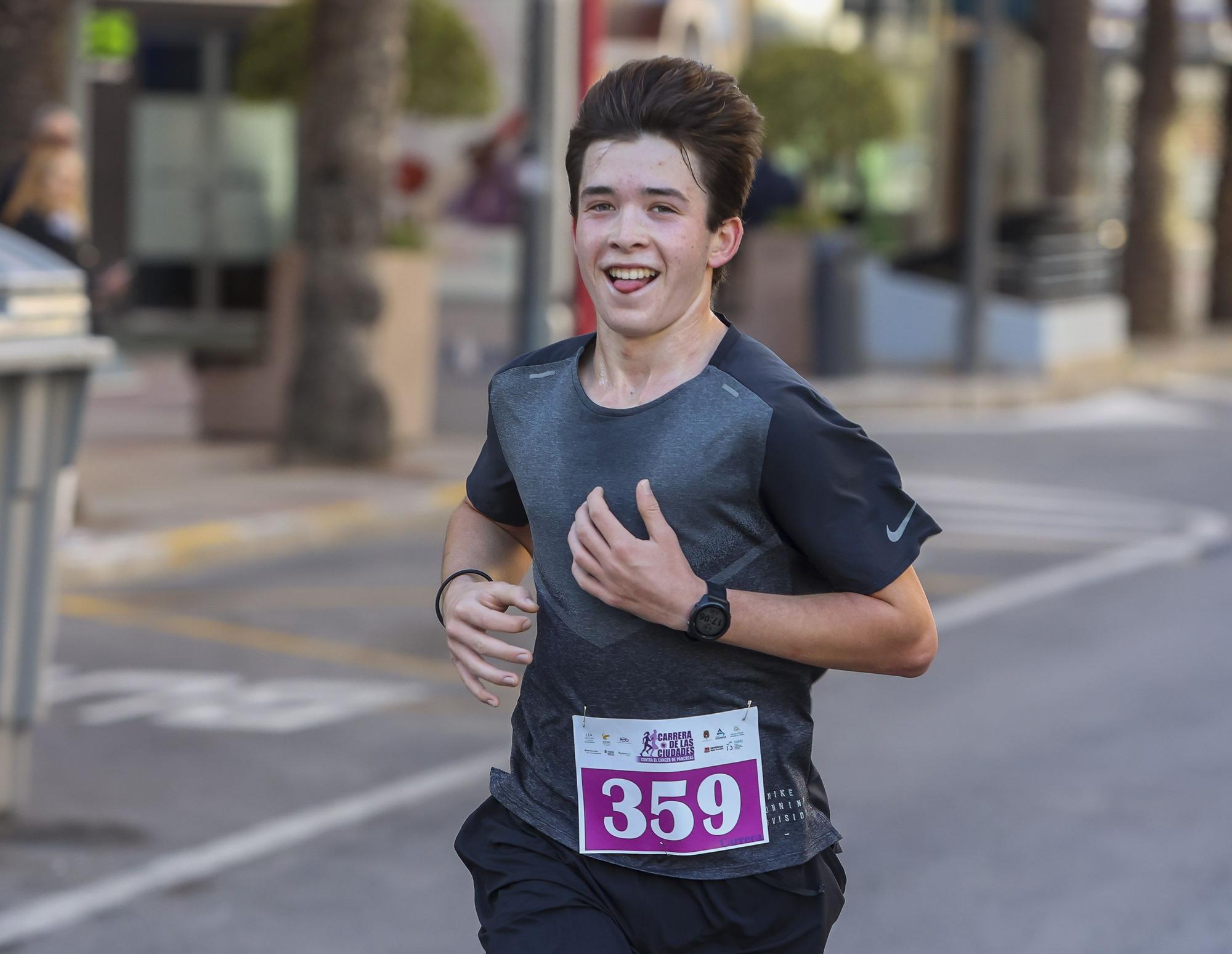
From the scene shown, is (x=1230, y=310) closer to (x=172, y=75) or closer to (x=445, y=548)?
(x=172, y=75)

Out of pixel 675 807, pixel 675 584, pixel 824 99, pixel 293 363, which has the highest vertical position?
pixel 824 99

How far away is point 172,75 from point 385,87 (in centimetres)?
1224

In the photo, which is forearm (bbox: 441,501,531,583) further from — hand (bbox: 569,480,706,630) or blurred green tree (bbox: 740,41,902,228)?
blurred green tree (bbox: 740,41,902,228)

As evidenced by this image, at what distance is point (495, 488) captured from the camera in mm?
3418

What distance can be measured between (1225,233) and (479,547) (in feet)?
91.8

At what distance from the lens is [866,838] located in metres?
6.50

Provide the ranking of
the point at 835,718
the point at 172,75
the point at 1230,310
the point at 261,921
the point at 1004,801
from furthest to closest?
the point at 1230,310 < the point at 172,75 < the point at 835,718 < the point at 1004,801 < the point at 261,921

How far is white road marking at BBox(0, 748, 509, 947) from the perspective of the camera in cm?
567

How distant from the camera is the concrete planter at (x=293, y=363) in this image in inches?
615

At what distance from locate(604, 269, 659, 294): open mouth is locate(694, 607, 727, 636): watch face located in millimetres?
474

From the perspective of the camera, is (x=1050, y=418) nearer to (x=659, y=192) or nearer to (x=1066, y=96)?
(x=1066, y=96)

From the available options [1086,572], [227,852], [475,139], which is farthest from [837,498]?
[475,139]

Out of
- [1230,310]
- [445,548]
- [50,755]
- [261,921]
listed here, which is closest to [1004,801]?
[261,921]

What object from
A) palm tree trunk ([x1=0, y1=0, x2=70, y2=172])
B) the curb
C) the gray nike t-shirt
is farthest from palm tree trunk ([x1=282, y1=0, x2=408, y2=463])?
the gray nike t-shirt
